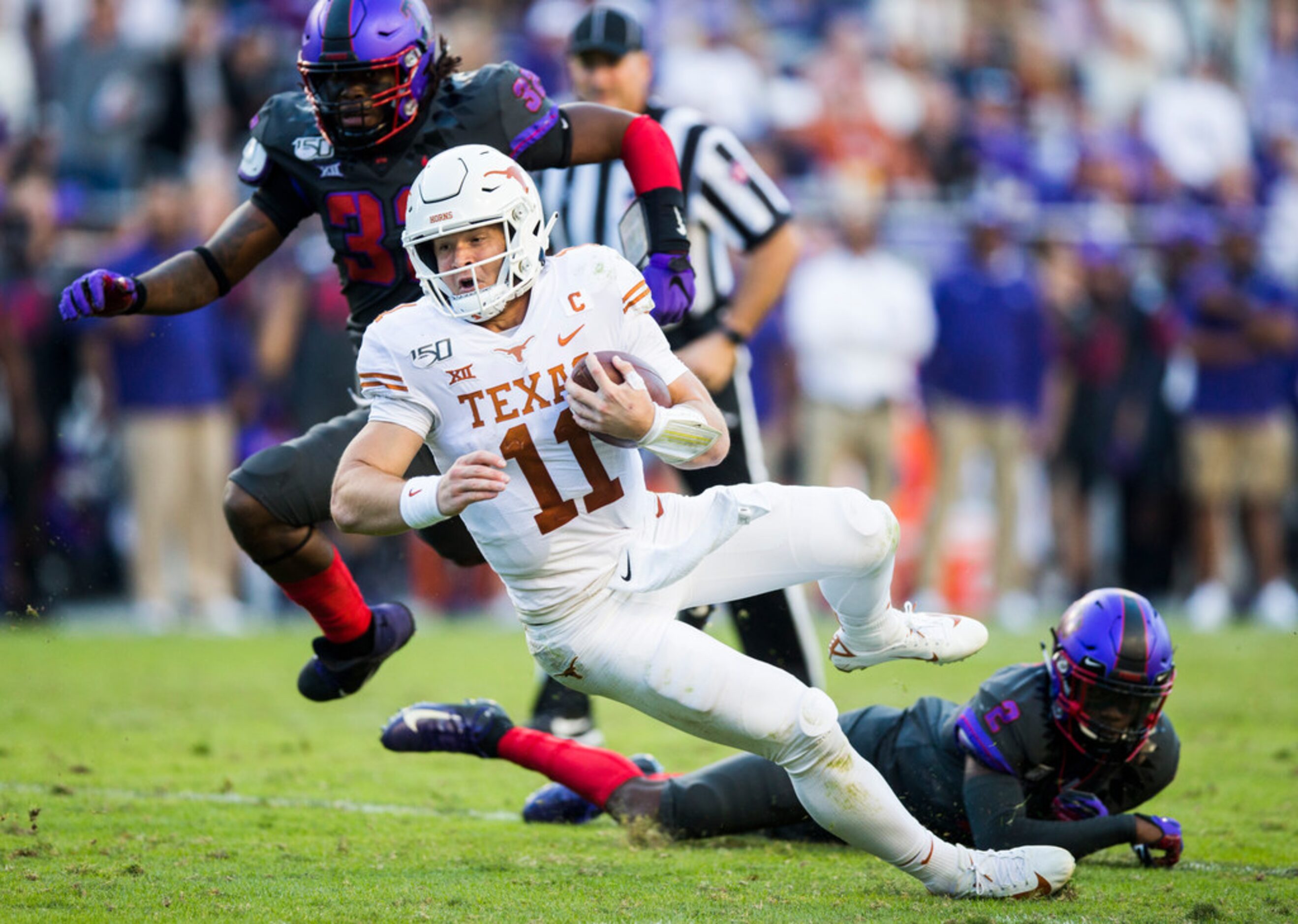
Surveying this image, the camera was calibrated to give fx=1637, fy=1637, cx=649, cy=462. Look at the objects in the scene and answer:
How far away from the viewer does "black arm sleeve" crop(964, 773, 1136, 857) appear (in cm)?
405

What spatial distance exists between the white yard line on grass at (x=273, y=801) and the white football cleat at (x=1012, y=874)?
1.63 meters

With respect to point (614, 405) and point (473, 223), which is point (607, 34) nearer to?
point (473, 223)

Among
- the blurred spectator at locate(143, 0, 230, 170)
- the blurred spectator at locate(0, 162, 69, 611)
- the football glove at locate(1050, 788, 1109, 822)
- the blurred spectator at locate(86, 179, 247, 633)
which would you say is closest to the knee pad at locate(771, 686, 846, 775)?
the football glove at locate(1050, 788, 1109, 822)

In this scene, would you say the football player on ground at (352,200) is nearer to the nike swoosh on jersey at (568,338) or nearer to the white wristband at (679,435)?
the nike swoosh on jersey at (568,338)

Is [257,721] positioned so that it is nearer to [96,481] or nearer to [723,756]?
[723,756]

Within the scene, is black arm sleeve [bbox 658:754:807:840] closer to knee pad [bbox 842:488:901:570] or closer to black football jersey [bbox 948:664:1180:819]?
black football jersey [bbox 948:664:1180:819]

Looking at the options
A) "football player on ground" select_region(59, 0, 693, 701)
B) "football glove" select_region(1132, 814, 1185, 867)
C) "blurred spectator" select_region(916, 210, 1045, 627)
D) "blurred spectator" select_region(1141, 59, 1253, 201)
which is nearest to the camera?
"football glove" select_region(1132, 814, 1185, 867)

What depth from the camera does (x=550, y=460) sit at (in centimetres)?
382

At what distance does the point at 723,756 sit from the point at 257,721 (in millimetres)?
2016

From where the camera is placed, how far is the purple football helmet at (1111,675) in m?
4.01

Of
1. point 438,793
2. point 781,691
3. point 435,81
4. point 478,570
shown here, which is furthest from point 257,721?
point 478,570

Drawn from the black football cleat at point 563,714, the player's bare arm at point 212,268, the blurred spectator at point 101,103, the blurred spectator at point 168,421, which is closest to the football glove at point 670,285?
the player's bare arm at point 212,268

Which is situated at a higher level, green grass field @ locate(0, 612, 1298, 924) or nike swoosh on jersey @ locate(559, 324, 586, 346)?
nike swoosh on jersey @ locate(559, 324, 586, 346)

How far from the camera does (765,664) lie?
380 cm
